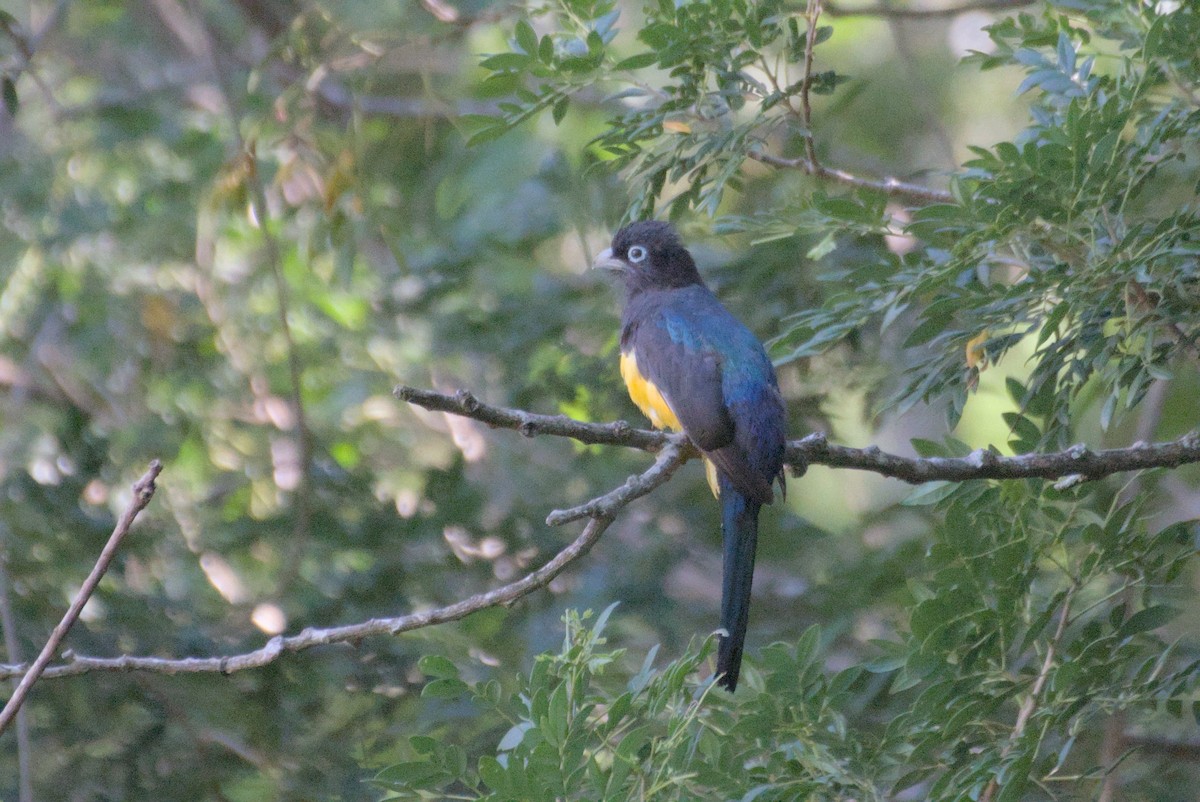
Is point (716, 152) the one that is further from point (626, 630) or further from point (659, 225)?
point (626, 630)

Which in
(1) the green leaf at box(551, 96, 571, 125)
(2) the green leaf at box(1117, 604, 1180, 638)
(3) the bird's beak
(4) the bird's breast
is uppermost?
(1) the green leaf at box(551, 96, 571, 125)

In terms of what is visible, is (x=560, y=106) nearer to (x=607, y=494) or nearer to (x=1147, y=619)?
(x=607, y=494)

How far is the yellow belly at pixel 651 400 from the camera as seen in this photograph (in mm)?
4406

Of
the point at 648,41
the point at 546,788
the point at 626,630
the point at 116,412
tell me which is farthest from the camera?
the point at 116,412

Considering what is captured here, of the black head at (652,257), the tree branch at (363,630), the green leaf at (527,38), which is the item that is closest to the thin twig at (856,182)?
the green leaf at (527,38)

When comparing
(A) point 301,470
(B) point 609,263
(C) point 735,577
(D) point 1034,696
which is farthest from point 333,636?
(B) point 609,263

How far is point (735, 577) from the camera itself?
151 inches

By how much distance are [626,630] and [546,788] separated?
10.3 feet

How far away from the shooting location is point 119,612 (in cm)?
476

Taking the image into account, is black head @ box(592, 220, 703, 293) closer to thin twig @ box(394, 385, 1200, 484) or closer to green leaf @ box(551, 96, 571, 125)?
green leaf @ box(551, 96, 571, 125)

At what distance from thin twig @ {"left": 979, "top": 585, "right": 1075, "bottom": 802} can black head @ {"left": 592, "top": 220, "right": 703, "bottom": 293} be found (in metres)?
2.42

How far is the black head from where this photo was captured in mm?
5312

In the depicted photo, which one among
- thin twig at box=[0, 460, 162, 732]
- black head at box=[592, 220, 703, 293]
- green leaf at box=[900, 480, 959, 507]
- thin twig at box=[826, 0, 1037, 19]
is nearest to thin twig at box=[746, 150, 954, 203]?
green leaf at box=[900, 480, 959, 507]

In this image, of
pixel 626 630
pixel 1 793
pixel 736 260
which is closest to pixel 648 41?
pixel 736 260
